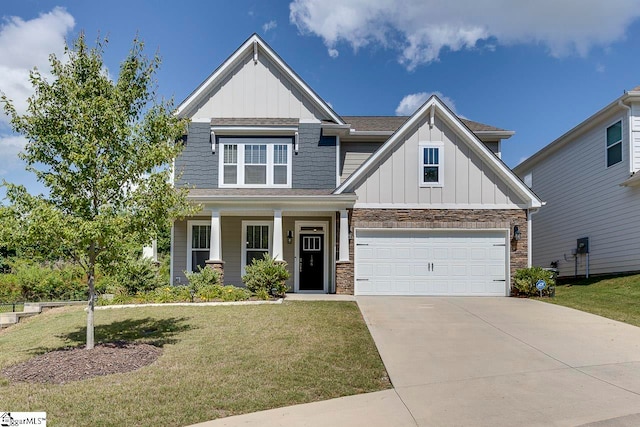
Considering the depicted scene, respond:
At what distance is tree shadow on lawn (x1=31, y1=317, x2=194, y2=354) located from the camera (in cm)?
795

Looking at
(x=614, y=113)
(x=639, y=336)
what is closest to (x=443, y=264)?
(x=639, y=336)

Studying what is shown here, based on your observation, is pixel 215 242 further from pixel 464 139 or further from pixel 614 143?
pixel 614 143

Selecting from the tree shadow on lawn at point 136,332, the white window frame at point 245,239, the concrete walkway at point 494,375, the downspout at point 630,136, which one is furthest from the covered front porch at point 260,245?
the downspout at point 630,136

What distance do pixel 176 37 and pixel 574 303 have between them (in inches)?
533

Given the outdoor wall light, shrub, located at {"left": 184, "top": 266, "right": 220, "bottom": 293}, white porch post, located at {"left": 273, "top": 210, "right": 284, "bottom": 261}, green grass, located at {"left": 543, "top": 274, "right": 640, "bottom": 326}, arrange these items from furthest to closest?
the outdoor wall light → white porch post, located at {"left": 273, "top": 210, "right": 284, "bottom": 261} → shrub, located at {"left": 184, "top": 266, "right": 220, "bottom": 293} → green grass, located at {"left": 543, "top": 274, "right": 640, "bottom": 326}

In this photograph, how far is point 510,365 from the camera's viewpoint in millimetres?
6469

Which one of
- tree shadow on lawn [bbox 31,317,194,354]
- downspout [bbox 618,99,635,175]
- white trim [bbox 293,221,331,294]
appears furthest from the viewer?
white trim [bbox 293,221,331,294]

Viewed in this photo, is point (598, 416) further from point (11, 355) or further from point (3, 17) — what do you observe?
point (3, 17)

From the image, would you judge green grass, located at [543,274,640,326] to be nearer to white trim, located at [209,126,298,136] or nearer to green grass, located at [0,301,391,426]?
green grass, located at [0,301,391,426]

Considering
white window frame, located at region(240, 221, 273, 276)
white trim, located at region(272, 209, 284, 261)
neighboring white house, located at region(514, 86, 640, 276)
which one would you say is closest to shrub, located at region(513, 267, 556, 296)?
neighboring white house, located at region(514, 86, 640, 276)

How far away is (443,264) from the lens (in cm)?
1423

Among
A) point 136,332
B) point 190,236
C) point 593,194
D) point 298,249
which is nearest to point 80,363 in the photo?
point 136,332

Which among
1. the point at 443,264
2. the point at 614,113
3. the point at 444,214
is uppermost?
the point at 614,113

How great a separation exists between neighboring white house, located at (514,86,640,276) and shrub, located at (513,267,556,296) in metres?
3.90
